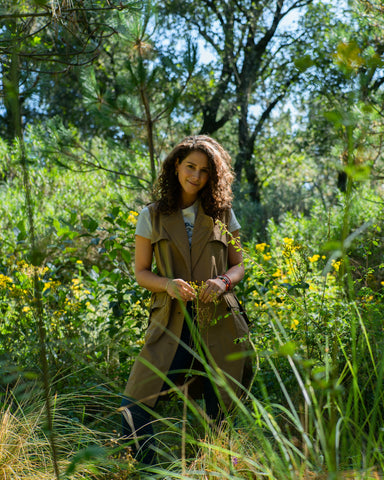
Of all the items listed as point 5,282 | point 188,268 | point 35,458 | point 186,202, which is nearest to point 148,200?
point 5,282

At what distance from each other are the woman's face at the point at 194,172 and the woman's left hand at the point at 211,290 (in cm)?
48

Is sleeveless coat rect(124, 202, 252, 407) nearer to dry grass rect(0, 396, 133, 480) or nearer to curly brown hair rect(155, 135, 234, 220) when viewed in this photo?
curly brown hair rect(155, 135, 234, 220)

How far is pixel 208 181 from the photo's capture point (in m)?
2.33

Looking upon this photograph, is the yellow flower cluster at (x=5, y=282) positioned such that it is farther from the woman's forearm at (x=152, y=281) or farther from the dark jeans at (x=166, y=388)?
the dark jeans at (x=166, y=388)

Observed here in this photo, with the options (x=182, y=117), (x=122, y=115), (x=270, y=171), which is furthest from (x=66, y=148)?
(x=270, y=171)

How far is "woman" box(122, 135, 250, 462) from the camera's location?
2.12m

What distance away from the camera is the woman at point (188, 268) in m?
2.12

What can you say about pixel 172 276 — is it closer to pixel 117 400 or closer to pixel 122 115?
pixel 117 400

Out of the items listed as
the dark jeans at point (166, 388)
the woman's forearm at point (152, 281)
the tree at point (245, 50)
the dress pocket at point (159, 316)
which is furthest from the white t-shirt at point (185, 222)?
the tree at point (245, 50)

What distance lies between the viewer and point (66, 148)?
4.88m

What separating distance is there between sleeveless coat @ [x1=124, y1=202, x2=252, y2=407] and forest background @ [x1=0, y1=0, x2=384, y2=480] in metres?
0.15

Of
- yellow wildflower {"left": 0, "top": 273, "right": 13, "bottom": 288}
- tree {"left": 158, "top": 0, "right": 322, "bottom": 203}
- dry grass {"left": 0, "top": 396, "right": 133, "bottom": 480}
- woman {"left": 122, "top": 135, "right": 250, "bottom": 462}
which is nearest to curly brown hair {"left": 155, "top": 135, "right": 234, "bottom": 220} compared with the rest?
woman {"left": 122, "top": 135, "right": 250, "bottom": 462}

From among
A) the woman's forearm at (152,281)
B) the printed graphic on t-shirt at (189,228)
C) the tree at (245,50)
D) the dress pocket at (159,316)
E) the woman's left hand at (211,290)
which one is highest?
the tree at (245,50)

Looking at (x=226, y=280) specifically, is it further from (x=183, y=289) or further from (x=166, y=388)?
(x=166, y=388)
